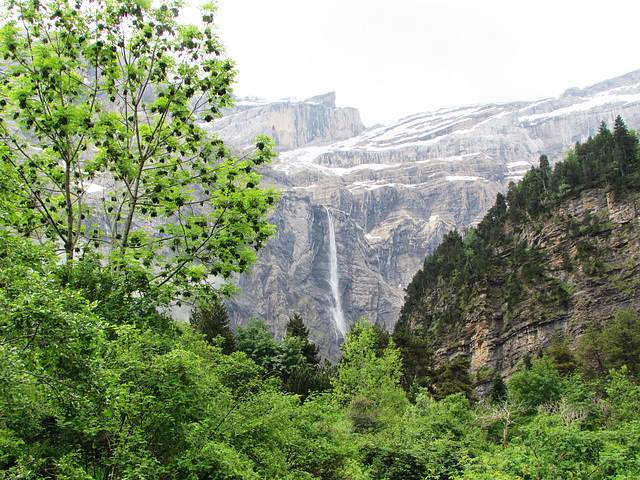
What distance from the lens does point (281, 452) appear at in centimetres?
909

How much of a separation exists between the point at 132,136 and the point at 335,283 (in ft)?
562

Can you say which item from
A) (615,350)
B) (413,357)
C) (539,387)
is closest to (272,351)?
(413,357)

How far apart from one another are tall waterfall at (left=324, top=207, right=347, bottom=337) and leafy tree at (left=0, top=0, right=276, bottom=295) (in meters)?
158

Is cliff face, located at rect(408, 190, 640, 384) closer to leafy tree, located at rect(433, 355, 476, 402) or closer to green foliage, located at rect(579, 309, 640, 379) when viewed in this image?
green foliage, located at rect(579, 309, 640, 379)

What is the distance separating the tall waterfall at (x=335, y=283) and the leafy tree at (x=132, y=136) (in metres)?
158

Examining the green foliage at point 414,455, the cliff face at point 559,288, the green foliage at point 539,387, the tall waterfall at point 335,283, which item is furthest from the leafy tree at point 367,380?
the tall waterfall at point 335,283

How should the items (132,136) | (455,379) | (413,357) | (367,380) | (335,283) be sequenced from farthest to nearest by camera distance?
(335,283) < (413,357) < (455,379) < (367,380) < (132,136)

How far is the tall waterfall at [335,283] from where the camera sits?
169 metres

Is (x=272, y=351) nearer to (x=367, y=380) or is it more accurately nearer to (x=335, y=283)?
(x=367, y=380)

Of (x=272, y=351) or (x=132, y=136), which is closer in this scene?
(x=132, y=136)

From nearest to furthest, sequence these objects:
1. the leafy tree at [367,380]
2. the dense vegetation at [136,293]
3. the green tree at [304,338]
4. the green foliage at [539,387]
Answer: the dense vegetation at [136,293]
the leafy tree at [367,380]
the green foliage at [539,387]
the green tree at [304,338]

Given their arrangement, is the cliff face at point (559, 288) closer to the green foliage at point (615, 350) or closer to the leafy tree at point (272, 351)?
the green foliage at point (615, 350)

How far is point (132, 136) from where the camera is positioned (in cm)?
983

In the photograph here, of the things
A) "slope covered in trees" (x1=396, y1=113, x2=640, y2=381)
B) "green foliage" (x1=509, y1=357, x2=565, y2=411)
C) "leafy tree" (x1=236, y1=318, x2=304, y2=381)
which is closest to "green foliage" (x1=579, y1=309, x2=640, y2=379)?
"green foliage" (x1=509, y1=357, x2=565, y2=411)
